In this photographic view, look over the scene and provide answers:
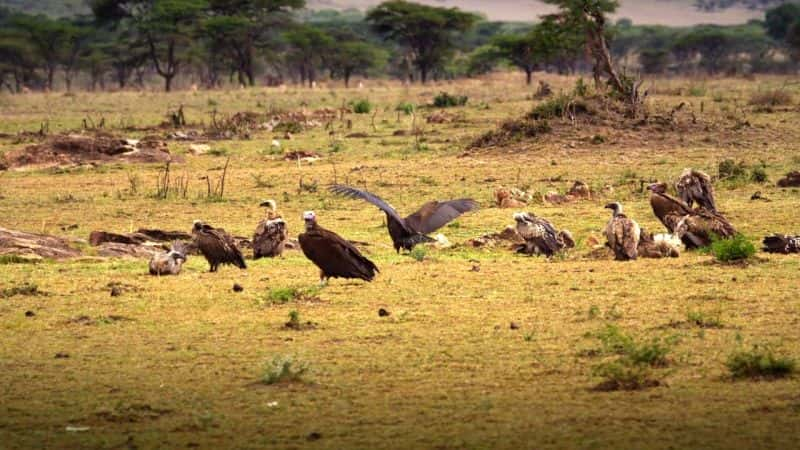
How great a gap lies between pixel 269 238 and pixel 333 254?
2.58 meters

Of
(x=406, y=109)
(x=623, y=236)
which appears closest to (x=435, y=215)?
(x=623, y=236)

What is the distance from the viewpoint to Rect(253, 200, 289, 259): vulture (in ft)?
41.6

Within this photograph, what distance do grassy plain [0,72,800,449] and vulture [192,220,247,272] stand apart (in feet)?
0.61

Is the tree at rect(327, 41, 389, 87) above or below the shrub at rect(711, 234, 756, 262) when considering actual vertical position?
below

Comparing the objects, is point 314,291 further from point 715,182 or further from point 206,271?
point 715,182

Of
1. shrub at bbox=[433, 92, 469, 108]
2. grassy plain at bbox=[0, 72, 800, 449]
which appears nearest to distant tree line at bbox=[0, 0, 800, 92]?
shrub at bbox=[433, 92, 469, 108]

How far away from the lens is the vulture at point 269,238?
41.6 ft

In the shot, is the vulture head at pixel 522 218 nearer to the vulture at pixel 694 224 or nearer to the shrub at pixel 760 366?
the vulture at pixel 694 224

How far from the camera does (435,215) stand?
37.7 feet

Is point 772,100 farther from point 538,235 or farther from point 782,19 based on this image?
point 782,19

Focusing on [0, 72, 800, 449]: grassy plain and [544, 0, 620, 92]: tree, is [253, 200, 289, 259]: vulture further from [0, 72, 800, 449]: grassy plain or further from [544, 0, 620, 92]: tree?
[544, 0, 620, 92]: tree

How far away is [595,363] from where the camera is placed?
26.1 feet

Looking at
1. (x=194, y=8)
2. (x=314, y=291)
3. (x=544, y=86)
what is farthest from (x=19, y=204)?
(x=194, y=8)

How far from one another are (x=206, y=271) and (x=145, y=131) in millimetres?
18049
